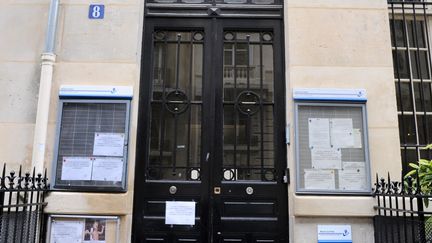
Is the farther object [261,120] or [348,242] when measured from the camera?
[261,120]

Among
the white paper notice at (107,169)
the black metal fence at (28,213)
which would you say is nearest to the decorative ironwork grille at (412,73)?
the white paper notice at (107,169)

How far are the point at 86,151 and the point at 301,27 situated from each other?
2829mm

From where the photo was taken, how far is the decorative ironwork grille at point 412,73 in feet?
16.6

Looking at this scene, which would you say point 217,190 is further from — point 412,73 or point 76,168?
point 412,73

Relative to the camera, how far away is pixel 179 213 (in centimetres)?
470

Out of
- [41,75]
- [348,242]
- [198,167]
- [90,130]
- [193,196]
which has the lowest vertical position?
[348,242]

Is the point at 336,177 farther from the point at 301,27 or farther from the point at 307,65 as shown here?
the point at 301,27

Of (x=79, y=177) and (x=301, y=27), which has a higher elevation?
(x=301, y=27)

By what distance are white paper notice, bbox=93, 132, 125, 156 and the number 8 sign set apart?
1402 millimetres

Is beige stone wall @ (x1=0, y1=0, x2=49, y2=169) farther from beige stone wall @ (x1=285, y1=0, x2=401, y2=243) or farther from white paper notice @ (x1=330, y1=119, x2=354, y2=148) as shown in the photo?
white paper notice @ (x1=330, y1=119, x2=354, y2=148)

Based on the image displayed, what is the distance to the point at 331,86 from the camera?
15.8ft

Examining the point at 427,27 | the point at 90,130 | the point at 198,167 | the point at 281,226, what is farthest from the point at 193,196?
the point at 427,27

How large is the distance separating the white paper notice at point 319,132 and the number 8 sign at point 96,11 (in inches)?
107

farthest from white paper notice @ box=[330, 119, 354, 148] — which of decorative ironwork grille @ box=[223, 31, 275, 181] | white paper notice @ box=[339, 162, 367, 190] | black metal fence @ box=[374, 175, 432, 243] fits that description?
decorative ironwork grille @ box=[223, 31, 275, 181]
